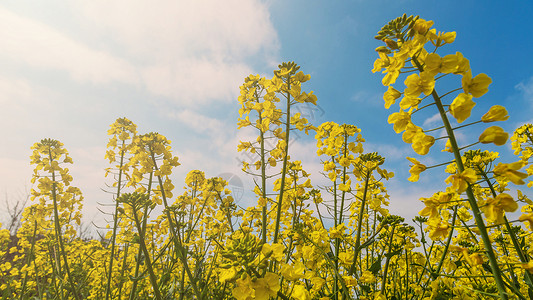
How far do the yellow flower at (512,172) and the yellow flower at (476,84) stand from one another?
412mm

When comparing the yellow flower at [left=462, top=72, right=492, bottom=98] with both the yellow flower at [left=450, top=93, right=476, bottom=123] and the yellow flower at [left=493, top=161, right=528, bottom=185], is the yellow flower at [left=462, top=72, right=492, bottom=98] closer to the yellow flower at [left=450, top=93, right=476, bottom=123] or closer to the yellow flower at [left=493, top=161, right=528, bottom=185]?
the yellow flower at [left=450, top=93, right=476, bottom=123]

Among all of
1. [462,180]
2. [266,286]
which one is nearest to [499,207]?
[462,180]

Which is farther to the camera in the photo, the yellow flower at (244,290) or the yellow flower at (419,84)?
the yellow flower at (419,84)

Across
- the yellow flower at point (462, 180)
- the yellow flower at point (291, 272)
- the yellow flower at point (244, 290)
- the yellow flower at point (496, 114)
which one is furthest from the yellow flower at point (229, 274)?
the yellow flower at point (496, 114)

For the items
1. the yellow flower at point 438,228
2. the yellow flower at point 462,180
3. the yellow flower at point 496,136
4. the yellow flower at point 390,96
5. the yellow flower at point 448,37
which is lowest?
the yellow flower at point 438,228

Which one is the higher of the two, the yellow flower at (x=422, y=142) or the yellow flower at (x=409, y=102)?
the yellow flower at (x=409, y=102)

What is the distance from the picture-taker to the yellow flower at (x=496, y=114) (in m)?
1.33

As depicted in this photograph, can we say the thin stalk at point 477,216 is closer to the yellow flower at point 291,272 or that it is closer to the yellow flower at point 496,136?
the yellow flower at point 496,136

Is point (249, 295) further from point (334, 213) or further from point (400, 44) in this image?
point (334, 213)

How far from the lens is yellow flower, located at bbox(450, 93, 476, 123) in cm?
129

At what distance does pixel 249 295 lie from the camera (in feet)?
3.90

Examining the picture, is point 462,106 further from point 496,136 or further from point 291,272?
point 291,272

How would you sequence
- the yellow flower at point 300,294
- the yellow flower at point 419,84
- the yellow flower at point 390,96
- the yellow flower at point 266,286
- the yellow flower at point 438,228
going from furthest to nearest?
the yellow flower at point 390,96 → the yellow flower at point 438,228 → the yellow flower at point 419,84 → the yellow flower at point 300,294 → the yellow flower at point 266,286

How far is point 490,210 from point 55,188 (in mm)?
5501
